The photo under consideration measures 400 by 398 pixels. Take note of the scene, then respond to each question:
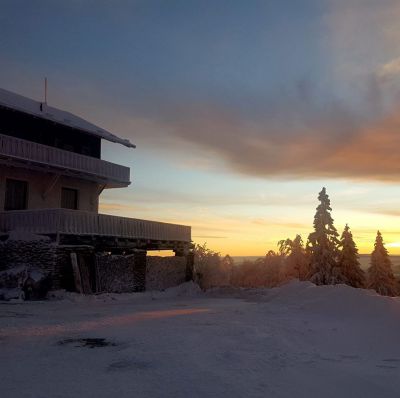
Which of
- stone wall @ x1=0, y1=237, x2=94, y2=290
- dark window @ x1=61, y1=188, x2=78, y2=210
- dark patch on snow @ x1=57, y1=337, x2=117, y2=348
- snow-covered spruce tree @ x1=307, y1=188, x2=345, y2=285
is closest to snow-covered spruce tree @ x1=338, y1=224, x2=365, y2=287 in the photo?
snow-covered spruce tree @ x1=307, y1=188, x2=345, y2=285

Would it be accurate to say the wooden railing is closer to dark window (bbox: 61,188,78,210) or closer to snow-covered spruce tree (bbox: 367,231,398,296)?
dark window (bbox: 61,188,78,210)

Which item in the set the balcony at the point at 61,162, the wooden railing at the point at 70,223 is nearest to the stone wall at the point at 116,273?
the wooden railing at the point at 70,223

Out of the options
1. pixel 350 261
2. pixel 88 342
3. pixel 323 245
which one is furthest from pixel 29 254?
pixel 350 261

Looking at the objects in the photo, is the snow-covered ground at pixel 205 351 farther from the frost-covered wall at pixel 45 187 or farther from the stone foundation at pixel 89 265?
the frost-covered wall at pixel 45 187

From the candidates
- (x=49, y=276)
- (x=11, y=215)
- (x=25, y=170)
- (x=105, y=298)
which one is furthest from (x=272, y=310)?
(x=25, y=170)

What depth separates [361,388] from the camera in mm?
7980

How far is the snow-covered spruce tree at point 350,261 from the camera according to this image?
51.2 metres

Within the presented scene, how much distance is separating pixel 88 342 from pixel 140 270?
52.3 ft

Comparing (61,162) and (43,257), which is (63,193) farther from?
(43,257)

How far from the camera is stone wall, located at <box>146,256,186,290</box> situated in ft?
91.1

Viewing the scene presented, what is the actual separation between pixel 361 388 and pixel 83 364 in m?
4.71

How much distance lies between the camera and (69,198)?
29.7 metres

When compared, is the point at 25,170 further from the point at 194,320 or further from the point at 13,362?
the point at 13,362

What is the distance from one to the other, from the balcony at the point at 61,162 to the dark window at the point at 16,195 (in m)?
1.31
